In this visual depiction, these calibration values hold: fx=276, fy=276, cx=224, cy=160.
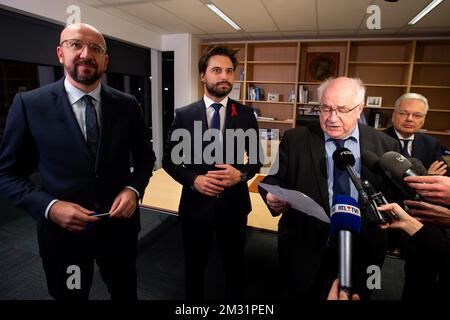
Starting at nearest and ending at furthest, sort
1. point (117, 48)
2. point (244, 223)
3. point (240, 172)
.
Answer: point (240, 172) → point (244, 223) → point (117, 48)

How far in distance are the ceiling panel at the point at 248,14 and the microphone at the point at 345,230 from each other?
3.41 metres

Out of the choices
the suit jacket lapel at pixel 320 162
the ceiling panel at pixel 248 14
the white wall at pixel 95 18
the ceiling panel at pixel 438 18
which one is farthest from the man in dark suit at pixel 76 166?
the ceiling panel at pixel 438 18

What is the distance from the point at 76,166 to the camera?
1.23 metres

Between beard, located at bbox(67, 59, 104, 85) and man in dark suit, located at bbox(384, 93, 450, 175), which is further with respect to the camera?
man in dark suit, located at bbox(384, 93, 450, 175)

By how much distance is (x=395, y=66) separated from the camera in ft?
16.9

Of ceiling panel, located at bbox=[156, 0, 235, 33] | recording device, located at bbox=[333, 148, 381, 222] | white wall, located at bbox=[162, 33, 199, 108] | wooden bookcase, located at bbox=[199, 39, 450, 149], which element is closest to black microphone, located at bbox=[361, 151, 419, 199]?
recording device, located at bbox=[333, 148, 381, 222]

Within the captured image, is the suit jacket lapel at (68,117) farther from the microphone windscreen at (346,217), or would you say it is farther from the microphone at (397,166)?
the microphone at (397,166)

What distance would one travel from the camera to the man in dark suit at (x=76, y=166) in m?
1.18

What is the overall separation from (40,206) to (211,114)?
1.01 metres

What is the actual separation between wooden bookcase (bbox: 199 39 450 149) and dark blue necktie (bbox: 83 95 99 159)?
4588mm

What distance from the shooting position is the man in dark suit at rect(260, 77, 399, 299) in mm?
1166

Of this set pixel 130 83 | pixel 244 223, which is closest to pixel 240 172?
pixel 244 223

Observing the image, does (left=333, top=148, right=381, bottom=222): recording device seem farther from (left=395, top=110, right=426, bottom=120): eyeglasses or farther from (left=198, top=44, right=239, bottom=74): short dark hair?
(left=395, top=110, right=426, bottom=120): eyeglasses
